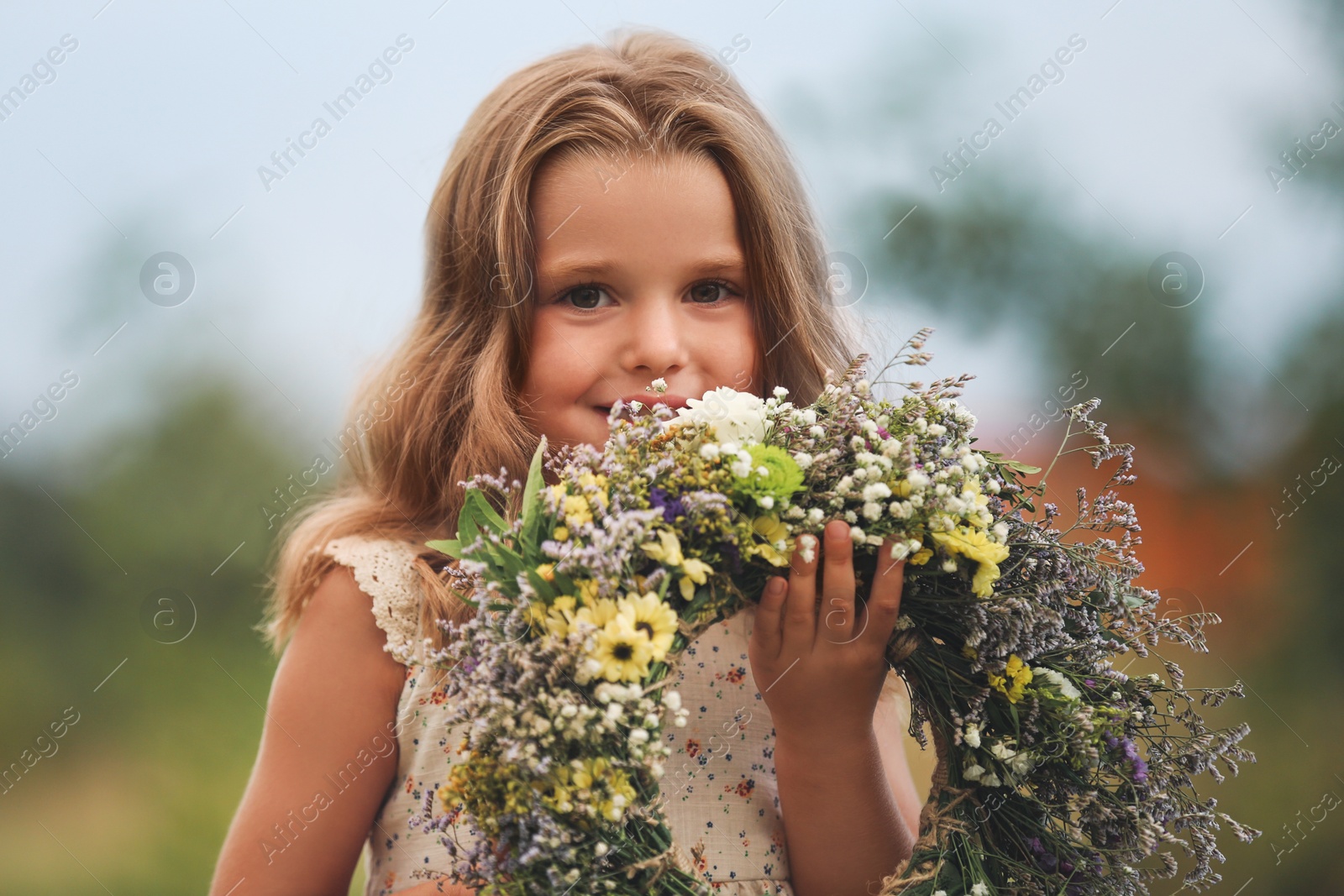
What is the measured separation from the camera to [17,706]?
545 centimetres

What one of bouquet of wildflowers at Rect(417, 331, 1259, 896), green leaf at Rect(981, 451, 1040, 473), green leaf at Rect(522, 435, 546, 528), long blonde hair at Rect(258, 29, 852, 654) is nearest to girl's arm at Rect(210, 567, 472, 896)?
long blonde hair at Rect(258, 29, 852, 654)

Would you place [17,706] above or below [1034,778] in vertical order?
above

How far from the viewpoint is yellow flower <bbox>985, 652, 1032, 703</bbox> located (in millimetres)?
1304

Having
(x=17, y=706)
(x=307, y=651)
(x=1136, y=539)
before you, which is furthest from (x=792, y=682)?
(x=17, y=706)

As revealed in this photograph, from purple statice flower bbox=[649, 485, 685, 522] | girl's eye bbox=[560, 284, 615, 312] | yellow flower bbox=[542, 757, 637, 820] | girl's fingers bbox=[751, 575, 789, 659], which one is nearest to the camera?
yellow flower bbox=[542, 757, 637, 820]

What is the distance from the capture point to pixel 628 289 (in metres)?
1.61

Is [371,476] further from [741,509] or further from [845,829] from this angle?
[845,829]

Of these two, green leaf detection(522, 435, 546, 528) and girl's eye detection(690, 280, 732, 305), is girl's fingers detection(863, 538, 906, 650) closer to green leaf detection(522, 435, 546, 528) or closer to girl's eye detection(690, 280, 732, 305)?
green leaf detection(522, 435, 546, 528)

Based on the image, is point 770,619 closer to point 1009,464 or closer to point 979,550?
point 979,550

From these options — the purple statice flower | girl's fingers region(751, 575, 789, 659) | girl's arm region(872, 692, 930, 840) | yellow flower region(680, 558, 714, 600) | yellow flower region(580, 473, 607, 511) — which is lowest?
girl's arm region(872, 692, 930, 840)

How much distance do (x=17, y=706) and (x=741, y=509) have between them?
5873mm

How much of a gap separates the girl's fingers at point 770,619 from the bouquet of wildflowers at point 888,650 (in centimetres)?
4

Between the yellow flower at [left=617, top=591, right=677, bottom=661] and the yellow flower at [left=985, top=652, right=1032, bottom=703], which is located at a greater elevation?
the yellow flower at [left=617, top=591, right=677, bottom=661]

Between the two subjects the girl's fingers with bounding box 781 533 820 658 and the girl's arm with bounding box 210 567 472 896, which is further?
the girl's arm with bounding box 210 567 472 896
